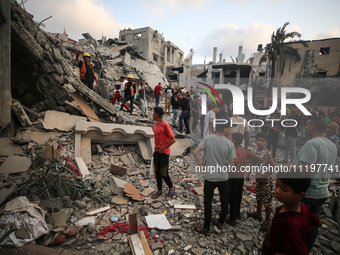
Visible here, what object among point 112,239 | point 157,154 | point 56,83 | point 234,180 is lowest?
point 112,239

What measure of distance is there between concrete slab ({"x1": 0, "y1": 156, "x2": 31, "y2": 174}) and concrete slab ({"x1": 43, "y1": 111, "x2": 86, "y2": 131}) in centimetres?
133

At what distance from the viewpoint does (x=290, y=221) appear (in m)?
1.33

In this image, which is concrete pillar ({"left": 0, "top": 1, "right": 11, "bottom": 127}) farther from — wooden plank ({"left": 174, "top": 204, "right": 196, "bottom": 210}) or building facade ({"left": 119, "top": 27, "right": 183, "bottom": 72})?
building facade ({"left": 119, "top": 27, "right": 183, "bottom": 72})

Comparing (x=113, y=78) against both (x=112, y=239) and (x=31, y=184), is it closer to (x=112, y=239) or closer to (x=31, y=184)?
(x=31, y=184)

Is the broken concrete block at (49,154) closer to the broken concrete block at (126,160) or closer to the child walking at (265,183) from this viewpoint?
the broken concrete block at (126,160)

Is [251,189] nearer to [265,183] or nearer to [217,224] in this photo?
[265,183]

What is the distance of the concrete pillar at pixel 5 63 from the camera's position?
181 inches

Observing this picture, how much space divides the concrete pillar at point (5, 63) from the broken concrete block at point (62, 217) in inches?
137

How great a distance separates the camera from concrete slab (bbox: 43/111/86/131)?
5.39 metres

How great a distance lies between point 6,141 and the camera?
463 centimetres

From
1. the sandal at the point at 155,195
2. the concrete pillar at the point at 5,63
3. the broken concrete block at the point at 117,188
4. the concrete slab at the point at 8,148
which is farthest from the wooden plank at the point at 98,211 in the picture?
the concrete pillar at the point at 5,63

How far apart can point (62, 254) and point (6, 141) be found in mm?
3881

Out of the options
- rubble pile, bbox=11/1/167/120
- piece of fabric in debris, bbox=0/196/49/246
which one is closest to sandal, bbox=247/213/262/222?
piece of fabric in debris, bbox=0/196/49/246

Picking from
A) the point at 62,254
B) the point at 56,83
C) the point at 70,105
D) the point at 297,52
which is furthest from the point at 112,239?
the point at 297,52
